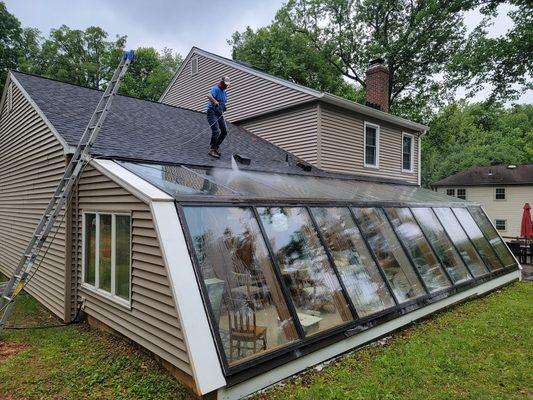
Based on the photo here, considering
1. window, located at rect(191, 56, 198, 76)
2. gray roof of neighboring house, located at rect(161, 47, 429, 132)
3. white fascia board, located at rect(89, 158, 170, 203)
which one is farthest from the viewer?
window, located at rect(191, 56, 198, 76)

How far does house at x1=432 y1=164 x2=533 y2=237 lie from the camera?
2148 centimetres

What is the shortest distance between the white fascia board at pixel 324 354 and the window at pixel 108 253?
2.03 metres

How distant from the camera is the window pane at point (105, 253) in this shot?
4910mm

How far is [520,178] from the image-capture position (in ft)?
71.4

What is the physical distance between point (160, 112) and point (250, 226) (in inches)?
257

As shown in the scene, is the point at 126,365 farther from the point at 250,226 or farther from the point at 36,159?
the point at 36,159

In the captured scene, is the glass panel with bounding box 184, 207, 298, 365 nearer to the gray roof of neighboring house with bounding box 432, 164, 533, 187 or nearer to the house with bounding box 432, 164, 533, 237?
the house with bounding box 432, 164, 533, 237

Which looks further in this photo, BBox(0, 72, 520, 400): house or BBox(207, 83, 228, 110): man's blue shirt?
BBox(207, 83, 228, 110): man's blue shirt

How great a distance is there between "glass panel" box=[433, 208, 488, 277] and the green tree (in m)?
22.4

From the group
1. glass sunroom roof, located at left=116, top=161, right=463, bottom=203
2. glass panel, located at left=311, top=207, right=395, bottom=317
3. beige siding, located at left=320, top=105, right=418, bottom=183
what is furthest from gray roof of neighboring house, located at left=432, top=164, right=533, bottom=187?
glass panel, located at left=311, top=207, right=395, bottom=317

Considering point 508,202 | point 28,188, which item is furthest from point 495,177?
point 28,188

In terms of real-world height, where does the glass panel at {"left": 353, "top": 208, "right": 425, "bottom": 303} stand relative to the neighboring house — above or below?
below

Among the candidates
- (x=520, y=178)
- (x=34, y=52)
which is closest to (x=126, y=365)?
(x=520, y=178)

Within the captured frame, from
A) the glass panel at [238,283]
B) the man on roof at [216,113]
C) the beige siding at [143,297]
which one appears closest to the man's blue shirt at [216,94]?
the man on roof at [216,113]
